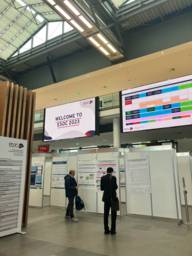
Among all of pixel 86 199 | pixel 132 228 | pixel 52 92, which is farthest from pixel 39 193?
pixel 132 228

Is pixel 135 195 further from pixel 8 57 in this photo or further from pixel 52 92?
pixel 8 57

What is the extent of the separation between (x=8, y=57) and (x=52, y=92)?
4.53 metres

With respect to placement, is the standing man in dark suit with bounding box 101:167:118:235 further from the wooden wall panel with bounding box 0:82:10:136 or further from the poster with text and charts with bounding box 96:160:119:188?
the wooden wall panel with bounding box 0:82:10:136

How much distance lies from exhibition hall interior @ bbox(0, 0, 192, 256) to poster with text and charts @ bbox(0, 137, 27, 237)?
0.02 metres

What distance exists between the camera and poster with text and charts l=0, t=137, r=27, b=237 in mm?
4953

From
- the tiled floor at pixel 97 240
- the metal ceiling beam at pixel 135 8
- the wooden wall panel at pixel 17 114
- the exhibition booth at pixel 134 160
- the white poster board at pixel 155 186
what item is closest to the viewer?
the tiled floor at pixel 97 240

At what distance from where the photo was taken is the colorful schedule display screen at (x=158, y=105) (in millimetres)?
7105

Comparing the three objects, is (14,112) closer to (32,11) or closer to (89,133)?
(89,133)

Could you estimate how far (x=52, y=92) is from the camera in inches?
356

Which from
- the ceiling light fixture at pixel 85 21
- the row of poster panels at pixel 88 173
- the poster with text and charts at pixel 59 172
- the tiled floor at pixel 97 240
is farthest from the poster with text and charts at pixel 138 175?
the ceiling light fixture at pixel 85 21

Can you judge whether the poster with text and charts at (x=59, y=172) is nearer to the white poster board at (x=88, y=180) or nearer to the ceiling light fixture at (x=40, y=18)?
the white poster board at (x=88, y=180)

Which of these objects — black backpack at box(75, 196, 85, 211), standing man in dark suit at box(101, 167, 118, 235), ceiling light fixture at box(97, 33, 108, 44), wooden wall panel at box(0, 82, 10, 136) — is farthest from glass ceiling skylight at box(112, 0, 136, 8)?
black backpack at box(75, 196, 85, 211)

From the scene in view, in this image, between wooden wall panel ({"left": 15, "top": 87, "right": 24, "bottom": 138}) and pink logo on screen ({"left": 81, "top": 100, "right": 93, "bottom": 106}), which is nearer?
wooden wall panel ({"left": 15, "top": 87, "right": 24, "bottom": 138})

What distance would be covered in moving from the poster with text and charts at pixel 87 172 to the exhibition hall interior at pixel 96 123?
42 millimetres
